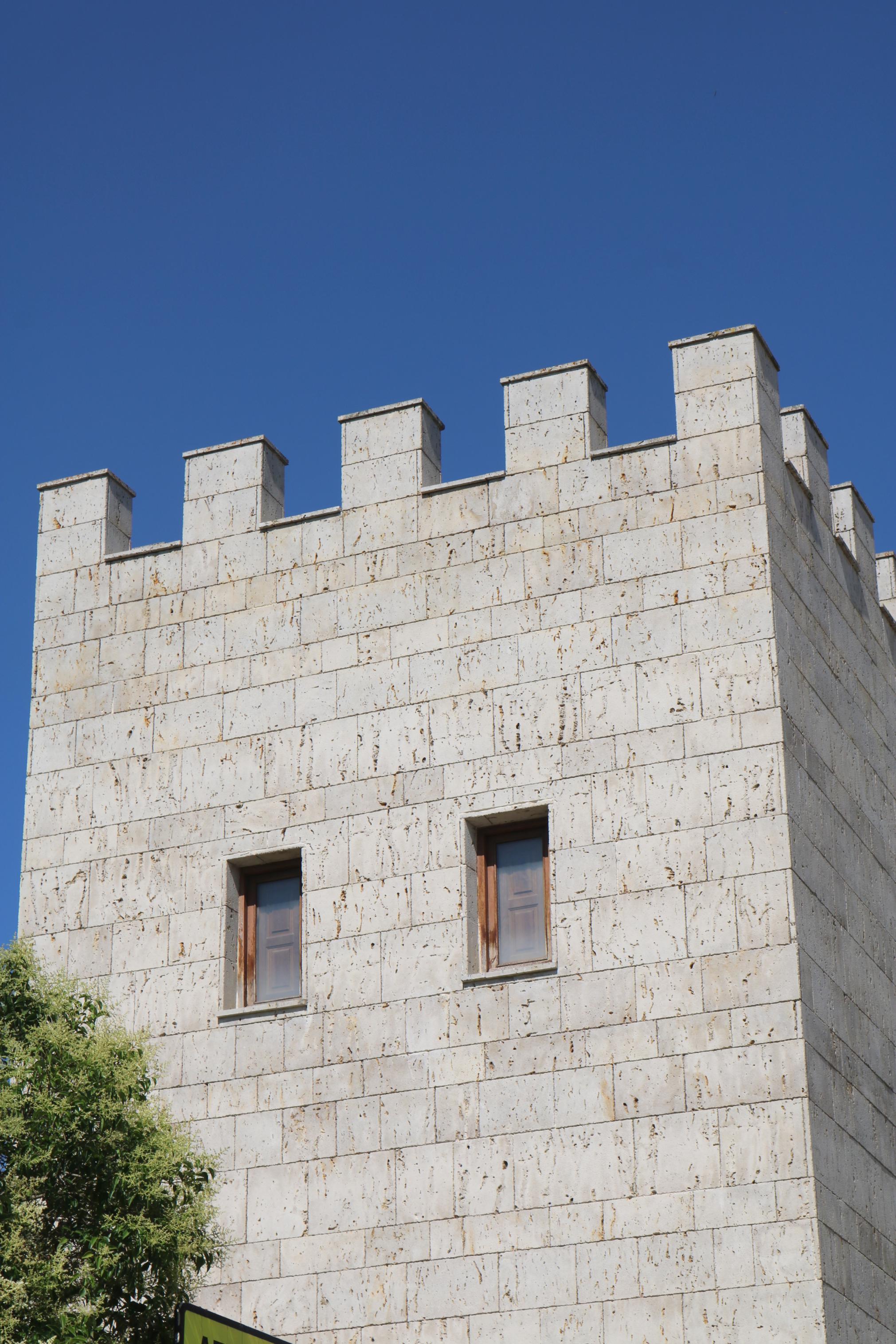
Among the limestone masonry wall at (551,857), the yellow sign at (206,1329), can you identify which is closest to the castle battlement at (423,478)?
the limestone masonry wall at (551,857)

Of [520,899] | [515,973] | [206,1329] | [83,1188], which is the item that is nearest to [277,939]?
[520,899]

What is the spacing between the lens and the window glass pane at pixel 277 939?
1975 centimetres

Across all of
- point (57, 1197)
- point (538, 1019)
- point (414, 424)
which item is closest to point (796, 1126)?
point (538, 1019)

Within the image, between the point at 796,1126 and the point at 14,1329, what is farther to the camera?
the point at 796,1126

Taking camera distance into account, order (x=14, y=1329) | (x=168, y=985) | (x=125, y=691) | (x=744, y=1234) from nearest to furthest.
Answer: (x=14, y=1329), (x=744, y=1234), (x=168, y=985), (x=125, y=691)

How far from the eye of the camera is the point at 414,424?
20734 mm

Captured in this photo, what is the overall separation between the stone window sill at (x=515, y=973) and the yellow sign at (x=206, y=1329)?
4233mm

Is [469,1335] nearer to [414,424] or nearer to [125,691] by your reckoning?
[125,691]

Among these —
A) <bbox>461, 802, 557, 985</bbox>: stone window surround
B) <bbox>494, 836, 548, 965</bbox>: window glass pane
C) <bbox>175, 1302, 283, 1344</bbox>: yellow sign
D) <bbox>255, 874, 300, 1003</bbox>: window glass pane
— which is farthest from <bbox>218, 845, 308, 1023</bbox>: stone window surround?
<bbox>175, 1302, 283, 1344</bbox>: yellow sign

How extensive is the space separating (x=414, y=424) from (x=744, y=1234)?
8387 mm

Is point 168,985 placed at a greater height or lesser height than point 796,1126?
greater

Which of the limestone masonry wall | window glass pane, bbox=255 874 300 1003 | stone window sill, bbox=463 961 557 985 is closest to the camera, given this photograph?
the limestone masonry wall

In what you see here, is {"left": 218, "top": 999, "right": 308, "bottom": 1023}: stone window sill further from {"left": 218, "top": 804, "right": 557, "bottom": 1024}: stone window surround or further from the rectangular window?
the rectangular window

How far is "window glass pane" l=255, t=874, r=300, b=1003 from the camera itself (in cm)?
1975
